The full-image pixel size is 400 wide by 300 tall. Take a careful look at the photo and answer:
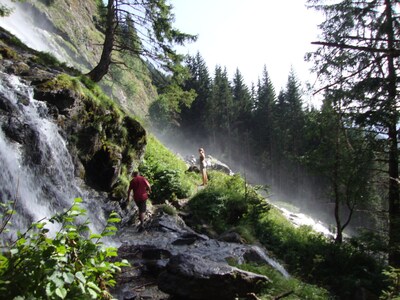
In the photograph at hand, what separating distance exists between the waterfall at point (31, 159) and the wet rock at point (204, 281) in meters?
3.50

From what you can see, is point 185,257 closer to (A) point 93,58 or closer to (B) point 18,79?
(B) point 18,79

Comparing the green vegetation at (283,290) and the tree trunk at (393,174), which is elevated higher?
the tree trunk at (393,174)

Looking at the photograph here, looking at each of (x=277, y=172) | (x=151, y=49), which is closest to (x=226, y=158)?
(x=277, y=172)

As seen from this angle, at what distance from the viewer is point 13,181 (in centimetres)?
765

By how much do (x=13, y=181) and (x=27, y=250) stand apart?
6.18 meters

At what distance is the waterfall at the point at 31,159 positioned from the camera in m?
7.62

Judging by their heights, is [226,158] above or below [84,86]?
above

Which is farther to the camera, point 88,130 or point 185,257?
point 88,130

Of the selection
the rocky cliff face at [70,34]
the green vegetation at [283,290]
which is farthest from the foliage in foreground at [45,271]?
the rocky cliff face at [70,34]

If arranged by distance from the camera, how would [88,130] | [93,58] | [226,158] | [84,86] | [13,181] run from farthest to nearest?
[226,158]
[93,58]
[84,86]
[88,130]
[13,181]

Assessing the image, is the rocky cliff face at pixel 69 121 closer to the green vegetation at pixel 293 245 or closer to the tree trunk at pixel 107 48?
the tree trunk at pixel 107 48

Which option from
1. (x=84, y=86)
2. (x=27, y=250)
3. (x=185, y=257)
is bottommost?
(x=27, y=250)

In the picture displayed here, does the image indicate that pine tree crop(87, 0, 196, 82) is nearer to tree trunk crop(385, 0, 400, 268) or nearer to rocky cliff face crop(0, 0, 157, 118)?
tree trunk crop(385, 0, 400, 268)

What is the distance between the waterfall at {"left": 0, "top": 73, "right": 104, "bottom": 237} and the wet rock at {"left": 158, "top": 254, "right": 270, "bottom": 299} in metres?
3.50
